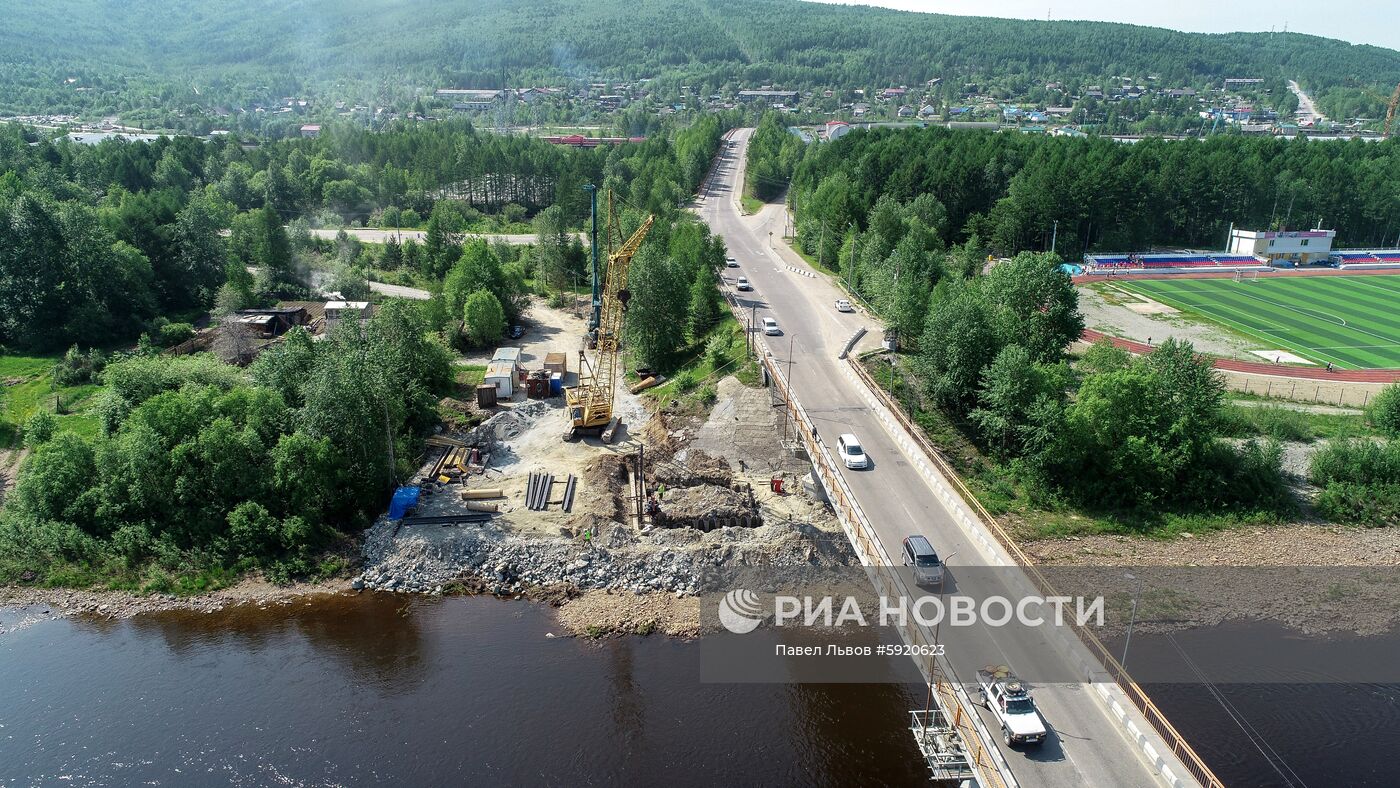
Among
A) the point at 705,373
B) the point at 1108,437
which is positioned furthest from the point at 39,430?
the point at 1108,437

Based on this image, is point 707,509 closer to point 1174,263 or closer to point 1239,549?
point 1239,549

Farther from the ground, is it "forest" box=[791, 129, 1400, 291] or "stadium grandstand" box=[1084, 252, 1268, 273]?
"forest" box=[791, 129, 1400, 291]

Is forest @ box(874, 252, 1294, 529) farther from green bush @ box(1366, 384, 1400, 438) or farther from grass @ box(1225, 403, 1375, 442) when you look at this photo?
green bush @ box(1366, 384, 1400, 438)

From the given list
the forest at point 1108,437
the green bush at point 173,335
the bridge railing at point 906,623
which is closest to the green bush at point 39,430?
the green bush at point 173,335

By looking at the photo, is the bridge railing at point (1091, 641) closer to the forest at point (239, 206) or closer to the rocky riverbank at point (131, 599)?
the rocky riverbank at point (131, 599)

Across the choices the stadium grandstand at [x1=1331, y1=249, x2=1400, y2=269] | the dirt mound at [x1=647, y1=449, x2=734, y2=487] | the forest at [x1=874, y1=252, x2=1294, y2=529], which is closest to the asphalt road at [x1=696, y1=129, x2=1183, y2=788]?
the dirt mound at [x1=647, y1=449, x2=734, y2=487]

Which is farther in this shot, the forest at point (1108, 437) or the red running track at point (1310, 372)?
the red running track at point (1310, 372)
